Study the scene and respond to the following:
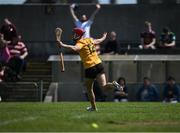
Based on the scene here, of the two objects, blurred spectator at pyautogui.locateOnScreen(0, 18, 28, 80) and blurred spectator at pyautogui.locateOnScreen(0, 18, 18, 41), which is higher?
blurred spectator at pyautogui.locateOnScreen(0, 18, 18, 41)

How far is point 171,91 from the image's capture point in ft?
98.2

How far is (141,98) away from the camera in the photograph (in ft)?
98.0

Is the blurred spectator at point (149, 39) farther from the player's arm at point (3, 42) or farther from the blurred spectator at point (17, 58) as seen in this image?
the player's arm at point (3, 42)

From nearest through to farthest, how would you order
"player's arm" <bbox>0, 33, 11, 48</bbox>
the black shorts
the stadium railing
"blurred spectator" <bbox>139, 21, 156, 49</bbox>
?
the black shorts < the stadium railing < "player's arm" <bbox>0, 33, 11, 48</bbox> < "blurred spectator" <bbox>139, 21, 156, 49</bbox>

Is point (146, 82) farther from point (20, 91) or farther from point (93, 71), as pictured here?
point (93, 71)

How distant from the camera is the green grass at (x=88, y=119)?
52.2 feet

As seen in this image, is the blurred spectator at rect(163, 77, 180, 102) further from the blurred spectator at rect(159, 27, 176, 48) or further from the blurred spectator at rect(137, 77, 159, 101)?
the blurred spectator at rect(159, 27, 176, 48)

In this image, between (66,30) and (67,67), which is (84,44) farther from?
(66,30)

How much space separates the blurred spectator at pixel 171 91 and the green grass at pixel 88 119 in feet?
29.5

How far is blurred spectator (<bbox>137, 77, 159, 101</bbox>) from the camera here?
29.8 m

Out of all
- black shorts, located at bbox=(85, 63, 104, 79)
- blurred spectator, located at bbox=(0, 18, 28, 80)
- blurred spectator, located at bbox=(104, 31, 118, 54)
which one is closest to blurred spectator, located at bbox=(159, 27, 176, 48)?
blurred spectator, located at bbox=(104, 31, 118, 54)

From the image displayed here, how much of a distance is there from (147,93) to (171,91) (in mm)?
868

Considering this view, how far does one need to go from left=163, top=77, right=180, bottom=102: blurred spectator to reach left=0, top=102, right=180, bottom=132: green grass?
900cm

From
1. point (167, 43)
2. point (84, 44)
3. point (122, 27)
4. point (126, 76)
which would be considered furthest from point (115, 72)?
point (84, 44)
